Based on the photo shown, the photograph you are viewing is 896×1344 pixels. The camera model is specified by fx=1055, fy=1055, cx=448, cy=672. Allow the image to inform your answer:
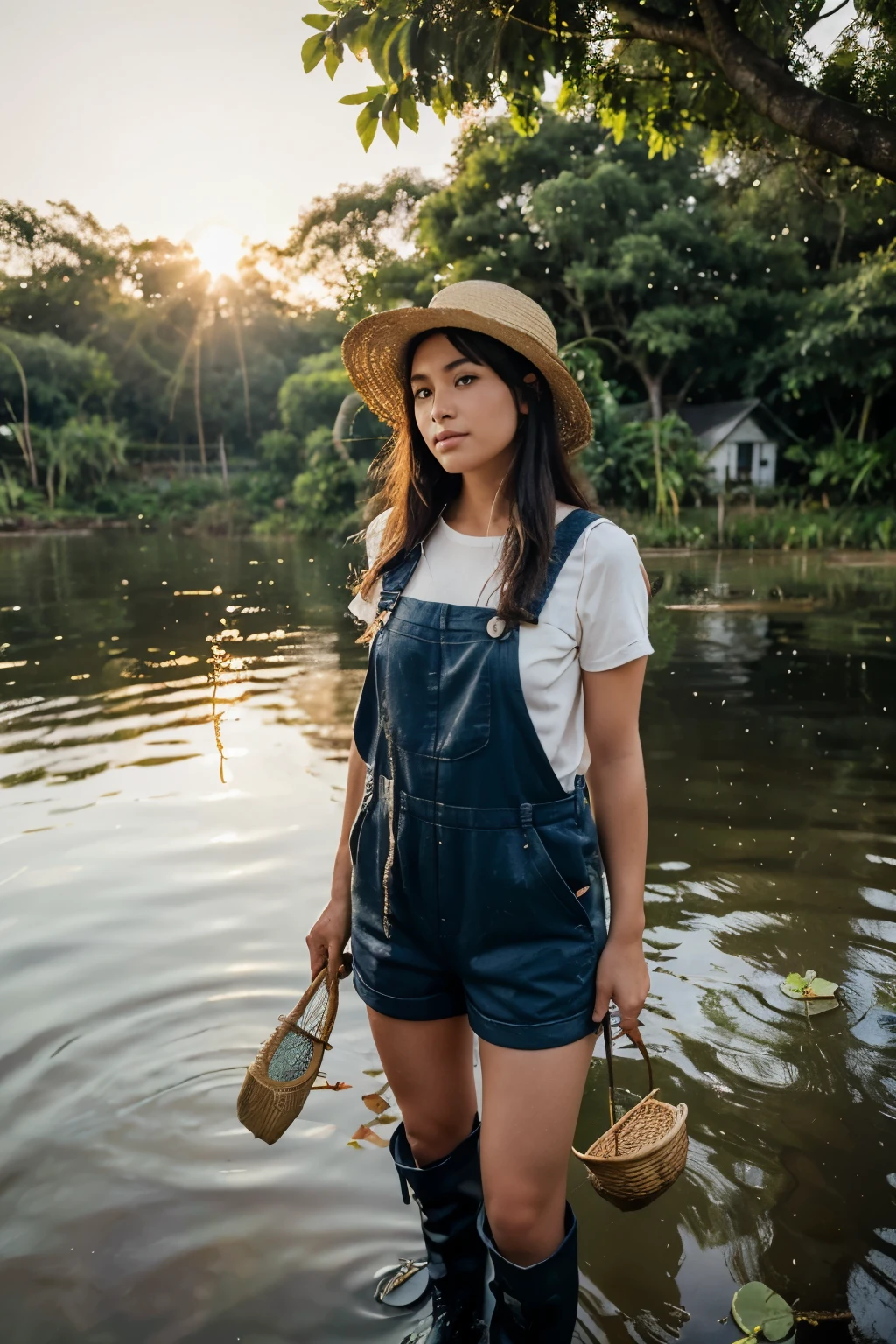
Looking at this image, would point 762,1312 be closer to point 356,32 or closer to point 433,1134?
point 433,1134

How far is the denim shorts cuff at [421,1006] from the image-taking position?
5.58ft

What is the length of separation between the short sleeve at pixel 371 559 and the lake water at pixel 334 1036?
1.28 meters

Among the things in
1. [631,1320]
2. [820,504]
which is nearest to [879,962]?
[631,1320]

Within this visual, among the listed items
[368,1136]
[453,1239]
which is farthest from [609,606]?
[368,1136]

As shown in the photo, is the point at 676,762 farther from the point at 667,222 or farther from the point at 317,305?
the point at 317,305

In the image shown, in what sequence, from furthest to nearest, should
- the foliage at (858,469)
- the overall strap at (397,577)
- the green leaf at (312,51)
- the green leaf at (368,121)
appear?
the foliage at (858,469) < the green leaf at (368,121) < the green leaf at (312,51) < the overall strap at (397,577)

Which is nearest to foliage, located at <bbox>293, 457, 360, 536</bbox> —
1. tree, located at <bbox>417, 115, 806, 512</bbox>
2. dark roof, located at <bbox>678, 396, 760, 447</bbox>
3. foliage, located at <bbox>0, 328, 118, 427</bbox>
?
tree, located at <bbox>417, 115, 806, 512</bbox>

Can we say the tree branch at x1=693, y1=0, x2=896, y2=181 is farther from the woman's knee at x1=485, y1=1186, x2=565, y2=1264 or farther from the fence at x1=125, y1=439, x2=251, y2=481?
the fence at x1=125, y1=439, x2=251, y2=481

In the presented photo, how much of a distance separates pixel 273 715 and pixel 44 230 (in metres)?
38.4

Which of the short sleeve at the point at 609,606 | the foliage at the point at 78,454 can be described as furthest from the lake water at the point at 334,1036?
the foliage at the point at 78,454

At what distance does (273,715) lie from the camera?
20.9 feet

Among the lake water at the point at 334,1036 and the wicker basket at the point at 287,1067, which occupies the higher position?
the wicker basket at the point at 287,1067

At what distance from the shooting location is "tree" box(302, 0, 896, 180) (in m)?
3.14

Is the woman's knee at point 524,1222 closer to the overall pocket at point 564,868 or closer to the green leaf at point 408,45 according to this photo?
the overall pocket at point 564,868
